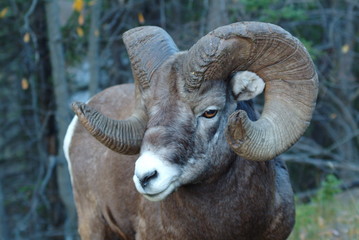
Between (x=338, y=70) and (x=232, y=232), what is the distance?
1188cm

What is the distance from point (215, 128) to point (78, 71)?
11.2m

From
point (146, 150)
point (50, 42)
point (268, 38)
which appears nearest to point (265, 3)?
point (50, 42)

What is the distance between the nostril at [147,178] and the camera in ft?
14.9

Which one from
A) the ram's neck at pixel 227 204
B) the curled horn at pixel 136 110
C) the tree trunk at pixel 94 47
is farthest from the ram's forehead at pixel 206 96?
the tree trunk at pixel 94 47

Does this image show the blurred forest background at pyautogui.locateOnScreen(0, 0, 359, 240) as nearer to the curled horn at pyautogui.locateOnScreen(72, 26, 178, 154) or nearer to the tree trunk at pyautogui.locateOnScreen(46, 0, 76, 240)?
the tree trunk at pyautogui.locateOnScreen(46, 0, 76, 240)

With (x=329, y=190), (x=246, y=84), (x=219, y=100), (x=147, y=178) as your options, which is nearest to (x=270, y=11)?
(x=329, y=190)

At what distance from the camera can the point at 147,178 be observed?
179 inches

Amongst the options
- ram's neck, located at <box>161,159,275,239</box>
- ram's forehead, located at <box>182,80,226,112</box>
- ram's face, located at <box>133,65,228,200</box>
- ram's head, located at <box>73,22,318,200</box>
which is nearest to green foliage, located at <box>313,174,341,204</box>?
ram's neck, located at <box>161,159,275,239</box>

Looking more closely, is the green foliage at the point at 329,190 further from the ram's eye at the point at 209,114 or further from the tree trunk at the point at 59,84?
the tree trunk at the point at 59,84

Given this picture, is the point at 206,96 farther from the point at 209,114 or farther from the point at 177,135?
the point at 177,135

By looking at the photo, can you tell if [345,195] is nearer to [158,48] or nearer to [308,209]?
[308,209]

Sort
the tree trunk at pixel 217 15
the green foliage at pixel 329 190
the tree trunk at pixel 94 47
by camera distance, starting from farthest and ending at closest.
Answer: the tree trunk at pixel 94 47 < the tree trunk at pixel 217 15 < the green foliage at pixel 329 190

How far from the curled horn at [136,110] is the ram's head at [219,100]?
1 cm

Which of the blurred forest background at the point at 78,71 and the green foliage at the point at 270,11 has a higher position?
the green foliage at the point at 270,11
